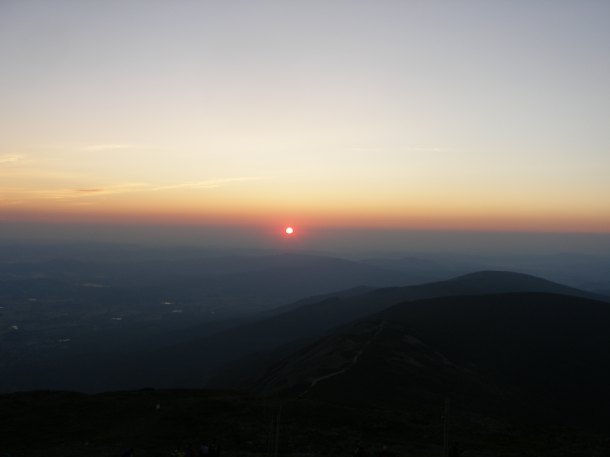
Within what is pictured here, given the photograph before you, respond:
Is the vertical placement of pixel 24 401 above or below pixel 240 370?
above

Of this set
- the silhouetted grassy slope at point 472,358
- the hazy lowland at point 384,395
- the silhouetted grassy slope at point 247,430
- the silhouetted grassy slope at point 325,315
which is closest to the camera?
the silhouetted grassy slope at point 247,430

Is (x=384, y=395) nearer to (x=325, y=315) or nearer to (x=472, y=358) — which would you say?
(x=472, y=358)

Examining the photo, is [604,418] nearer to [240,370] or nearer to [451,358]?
[451,358]

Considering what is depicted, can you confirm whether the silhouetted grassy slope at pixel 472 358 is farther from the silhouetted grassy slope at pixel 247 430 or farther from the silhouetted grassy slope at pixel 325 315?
the silhouetted grassy slope at pixel 325 315

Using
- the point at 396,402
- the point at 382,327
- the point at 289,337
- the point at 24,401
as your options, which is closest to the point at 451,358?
the point at 382,327

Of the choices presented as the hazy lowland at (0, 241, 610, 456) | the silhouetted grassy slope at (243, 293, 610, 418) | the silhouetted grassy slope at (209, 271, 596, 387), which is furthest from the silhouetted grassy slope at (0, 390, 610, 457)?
the silhouetted grassy slope at (209, 271, 596, 387)

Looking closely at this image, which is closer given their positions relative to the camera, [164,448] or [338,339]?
[164,448]

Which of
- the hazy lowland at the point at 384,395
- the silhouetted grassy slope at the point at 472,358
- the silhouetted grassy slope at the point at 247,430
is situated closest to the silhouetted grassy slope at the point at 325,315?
the hazy lowland at the point at 384,395

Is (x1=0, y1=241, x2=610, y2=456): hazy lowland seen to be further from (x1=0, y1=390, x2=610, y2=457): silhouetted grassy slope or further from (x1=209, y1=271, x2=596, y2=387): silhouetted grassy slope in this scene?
(x1=209, y1=271, x2=596, y2=387): silhouetted grassy slope

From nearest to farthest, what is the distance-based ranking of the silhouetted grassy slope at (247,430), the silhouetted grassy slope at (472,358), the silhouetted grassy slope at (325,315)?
the silhouetted grassy slope at (247,430)
the silhouetted grassy slope at (472,358)
the silhouetted grassy slope at (325,315)
